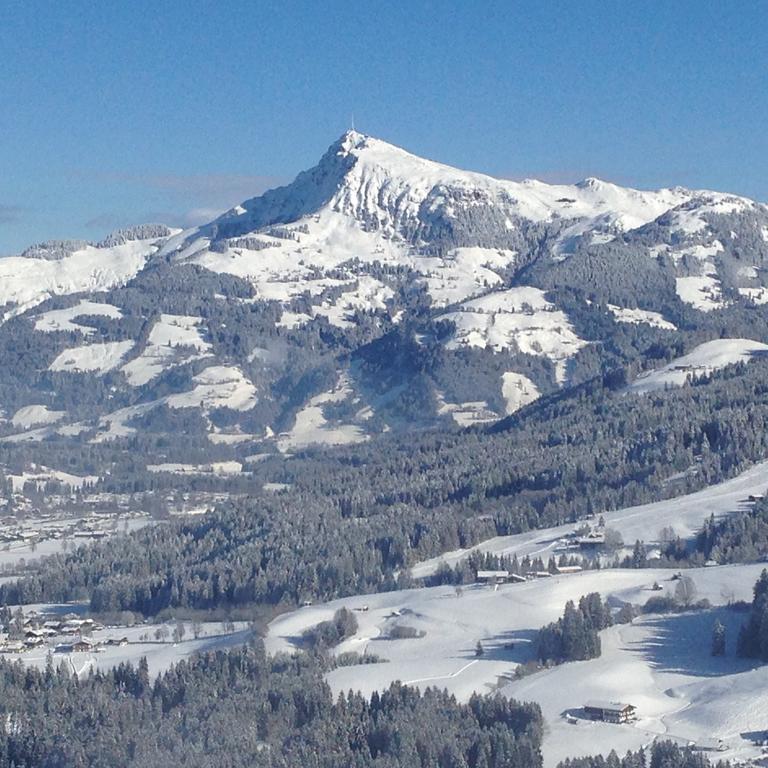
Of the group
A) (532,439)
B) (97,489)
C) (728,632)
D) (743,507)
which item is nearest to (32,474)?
(97,489)

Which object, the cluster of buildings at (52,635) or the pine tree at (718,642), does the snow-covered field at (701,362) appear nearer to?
the cluster of buildings at (52,635)

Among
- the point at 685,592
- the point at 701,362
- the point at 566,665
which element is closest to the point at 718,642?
the point at 566,665

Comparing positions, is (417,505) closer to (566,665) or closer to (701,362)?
(566,665)

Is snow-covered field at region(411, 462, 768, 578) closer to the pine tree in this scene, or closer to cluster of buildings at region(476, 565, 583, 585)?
cluster of buildings at region(476, 565, 583, 585)

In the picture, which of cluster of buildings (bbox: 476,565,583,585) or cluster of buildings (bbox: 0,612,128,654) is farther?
cluster of buildings (bbox: 476,565,583,585)

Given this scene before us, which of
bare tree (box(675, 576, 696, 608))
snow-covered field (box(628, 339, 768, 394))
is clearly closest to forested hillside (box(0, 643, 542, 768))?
bare tree (box(675, 576, 696, 608))

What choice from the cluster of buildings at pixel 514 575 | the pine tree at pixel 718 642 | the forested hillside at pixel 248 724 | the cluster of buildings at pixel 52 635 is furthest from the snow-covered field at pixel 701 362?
the forested hillside at pixel 248 724
